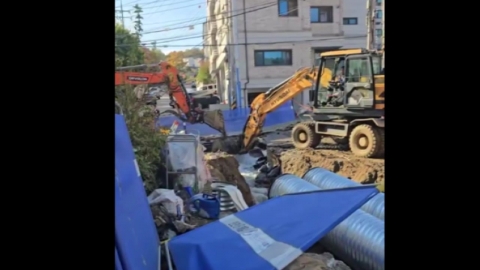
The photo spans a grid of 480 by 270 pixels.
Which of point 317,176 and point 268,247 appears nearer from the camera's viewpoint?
point 268,247

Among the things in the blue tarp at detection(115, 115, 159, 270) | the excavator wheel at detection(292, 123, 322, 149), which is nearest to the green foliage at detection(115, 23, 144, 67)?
the blue tarp at detection(115, 115, 159, 270)

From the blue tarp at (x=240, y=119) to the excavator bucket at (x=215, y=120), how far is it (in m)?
0.03

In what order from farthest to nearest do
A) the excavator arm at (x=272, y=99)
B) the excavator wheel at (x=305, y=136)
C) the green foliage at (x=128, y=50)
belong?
the excavator wheel at (x=305, y=136)
the excavator arm at (x=272, y=99)
the green foliage at (x=128, y=50)

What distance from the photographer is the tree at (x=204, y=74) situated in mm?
2798

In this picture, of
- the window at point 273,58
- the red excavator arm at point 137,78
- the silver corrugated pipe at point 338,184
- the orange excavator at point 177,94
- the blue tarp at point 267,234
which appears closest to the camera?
the blue tarp at point 267,234

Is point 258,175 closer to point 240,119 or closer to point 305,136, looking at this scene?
point 240,119

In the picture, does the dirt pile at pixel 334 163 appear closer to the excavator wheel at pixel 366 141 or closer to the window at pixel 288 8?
the excavator wheel at pixel 366 141

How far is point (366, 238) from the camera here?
5.65 feet

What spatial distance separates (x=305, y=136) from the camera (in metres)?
4.33

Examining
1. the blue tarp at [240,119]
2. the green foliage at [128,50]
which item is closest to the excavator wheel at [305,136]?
the blue tarp at [240,119]

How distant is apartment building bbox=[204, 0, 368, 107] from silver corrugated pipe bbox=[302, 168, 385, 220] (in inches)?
36.5
